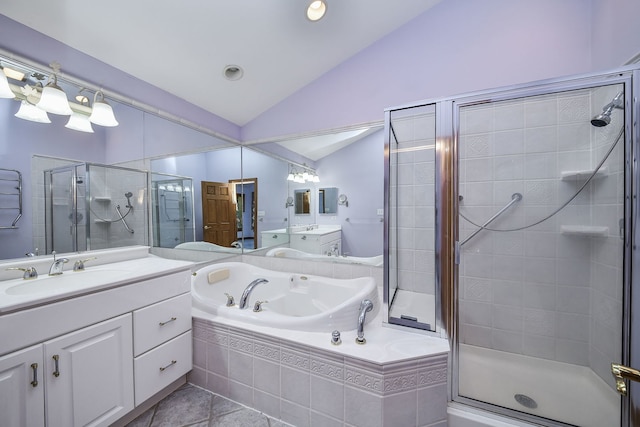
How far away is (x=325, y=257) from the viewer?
231cm

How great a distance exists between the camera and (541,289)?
1.66 meters

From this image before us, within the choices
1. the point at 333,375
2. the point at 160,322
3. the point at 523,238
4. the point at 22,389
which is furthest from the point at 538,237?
the point at 22,389

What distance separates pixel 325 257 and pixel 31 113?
2.21 m

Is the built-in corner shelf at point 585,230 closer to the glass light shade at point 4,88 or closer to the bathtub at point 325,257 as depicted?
the bathtub at point 325,257

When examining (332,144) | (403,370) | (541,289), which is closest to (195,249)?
(332,144)

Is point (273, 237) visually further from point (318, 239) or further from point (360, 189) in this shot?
point (360, 189)

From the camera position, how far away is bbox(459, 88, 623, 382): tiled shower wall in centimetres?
139

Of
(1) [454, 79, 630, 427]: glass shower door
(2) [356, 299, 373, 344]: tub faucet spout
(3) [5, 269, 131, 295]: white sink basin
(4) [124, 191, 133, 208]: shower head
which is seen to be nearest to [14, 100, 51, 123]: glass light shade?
(4) [124, 191, 133, 208]: shower head

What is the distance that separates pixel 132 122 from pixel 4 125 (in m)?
0.66

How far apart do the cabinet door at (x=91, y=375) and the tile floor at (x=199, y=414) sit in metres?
0.23

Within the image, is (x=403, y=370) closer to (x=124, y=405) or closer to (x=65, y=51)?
(x=124, y=405)

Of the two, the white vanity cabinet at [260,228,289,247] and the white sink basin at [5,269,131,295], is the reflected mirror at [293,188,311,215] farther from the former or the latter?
the white sink basin at [5,269,131,295]

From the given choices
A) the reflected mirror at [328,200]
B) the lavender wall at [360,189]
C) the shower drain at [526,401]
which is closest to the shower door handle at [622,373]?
the shower drain at [526,401]

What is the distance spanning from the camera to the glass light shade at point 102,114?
1513mm
